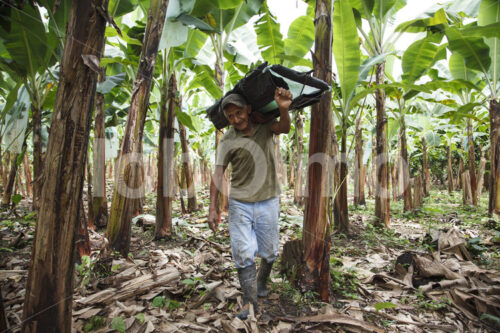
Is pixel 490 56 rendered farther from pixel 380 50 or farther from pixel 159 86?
pixel 159 86

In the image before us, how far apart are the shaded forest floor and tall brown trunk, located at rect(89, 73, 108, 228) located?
3.58 ft

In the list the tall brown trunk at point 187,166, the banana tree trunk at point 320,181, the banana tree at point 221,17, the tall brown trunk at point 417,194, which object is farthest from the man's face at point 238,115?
the tall brown trunk at point 417,194

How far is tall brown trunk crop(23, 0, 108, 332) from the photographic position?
147 cm

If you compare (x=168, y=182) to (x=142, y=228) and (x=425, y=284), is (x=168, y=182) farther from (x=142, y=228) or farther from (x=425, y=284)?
(x=425, y=284)

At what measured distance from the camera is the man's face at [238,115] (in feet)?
8.12

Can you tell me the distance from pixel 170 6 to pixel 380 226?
5.06m

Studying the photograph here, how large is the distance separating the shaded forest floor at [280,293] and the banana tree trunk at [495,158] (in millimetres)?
1810

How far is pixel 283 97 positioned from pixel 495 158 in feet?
17.2

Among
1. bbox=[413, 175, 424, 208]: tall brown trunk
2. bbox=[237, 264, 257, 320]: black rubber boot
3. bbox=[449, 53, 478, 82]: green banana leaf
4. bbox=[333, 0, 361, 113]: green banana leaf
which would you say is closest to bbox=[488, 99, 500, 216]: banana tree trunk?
bbox=[449, 53, 478, 82]: green banana leaf

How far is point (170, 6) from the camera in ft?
11.1

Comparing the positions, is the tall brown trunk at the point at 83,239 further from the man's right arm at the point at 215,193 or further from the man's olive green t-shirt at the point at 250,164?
the man's olive green t-shirt at the point at 250,164

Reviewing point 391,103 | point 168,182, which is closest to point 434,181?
point 391,103

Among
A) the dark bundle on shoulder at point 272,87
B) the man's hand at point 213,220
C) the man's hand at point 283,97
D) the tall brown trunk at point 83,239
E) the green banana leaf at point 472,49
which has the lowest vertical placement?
the tall brown trunk at point 83,239

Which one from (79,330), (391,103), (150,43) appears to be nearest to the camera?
(79,330)
